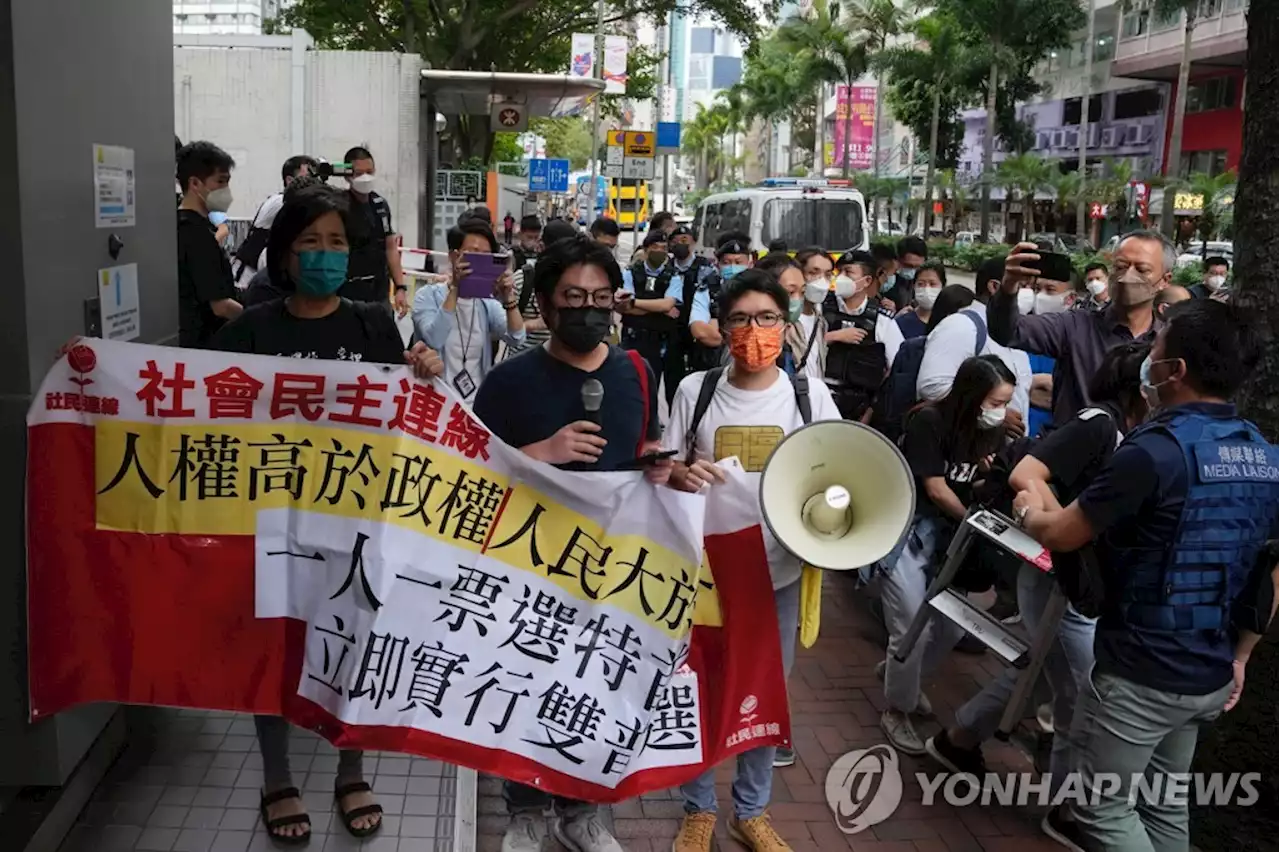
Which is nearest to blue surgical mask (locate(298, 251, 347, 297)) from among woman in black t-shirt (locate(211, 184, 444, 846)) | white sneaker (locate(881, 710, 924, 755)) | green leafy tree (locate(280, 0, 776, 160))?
woman in black t-shirt (locate(211, 184, 444, 846))

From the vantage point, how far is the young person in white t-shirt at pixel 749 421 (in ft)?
12.7

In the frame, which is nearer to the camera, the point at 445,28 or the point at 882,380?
the point at 882,380

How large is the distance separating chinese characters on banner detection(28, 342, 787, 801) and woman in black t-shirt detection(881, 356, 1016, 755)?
1725mm

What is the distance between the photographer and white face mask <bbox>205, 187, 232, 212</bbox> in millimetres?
5152

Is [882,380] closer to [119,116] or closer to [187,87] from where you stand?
[119,116]

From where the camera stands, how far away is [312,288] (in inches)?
144

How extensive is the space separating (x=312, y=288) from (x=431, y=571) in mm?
1008

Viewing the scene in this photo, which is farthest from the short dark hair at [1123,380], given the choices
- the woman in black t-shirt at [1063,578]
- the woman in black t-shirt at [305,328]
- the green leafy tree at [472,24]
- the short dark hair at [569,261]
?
the green leafy tree at [472,24]

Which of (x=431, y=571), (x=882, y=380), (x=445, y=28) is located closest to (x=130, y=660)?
(x=431, y=571)

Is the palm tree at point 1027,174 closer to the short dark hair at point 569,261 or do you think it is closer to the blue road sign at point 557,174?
the blue road sign at point 557,174

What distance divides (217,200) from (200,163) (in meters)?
0.23

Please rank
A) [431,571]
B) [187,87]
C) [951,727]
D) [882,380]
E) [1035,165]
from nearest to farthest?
1. [431,571]
2. [951,727]
3. [882,380]
4. [187,87]
5. [1035,165]

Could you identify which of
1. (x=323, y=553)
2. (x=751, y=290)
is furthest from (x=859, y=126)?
(x=323, y=553)

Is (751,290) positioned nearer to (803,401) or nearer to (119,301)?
(803,401)
